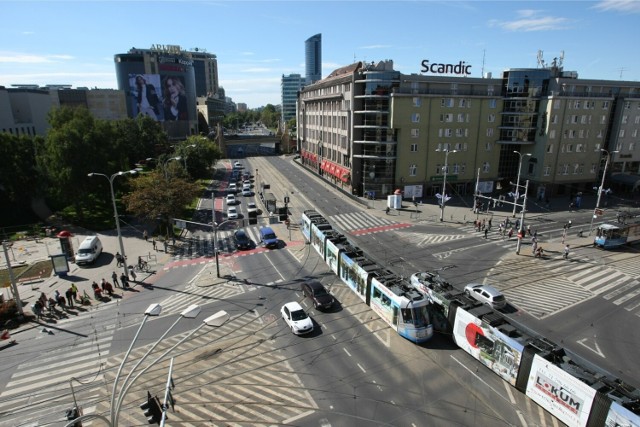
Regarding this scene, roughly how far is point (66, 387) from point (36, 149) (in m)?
47.2

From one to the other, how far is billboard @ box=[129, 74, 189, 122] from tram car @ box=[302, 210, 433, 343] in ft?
415

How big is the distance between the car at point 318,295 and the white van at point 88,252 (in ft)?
82.2

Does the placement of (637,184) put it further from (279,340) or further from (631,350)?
(279,340)

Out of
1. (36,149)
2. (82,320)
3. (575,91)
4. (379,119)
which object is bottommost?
(82,320)

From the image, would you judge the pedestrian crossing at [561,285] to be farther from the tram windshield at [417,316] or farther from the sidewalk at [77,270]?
the sidewalk at [77,270]

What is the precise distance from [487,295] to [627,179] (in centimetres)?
6279

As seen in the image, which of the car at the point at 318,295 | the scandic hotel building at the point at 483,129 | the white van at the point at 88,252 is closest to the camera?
the car at the point at 318,295

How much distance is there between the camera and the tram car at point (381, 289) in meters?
24.3

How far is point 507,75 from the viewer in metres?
68.0

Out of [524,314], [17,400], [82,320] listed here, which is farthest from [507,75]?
[17,400]

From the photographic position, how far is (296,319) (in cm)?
2659

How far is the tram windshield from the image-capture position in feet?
79.4

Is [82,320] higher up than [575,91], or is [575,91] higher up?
[575,91]

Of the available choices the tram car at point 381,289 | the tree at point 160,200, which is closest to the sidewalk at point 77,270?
the tree at point 160,200
